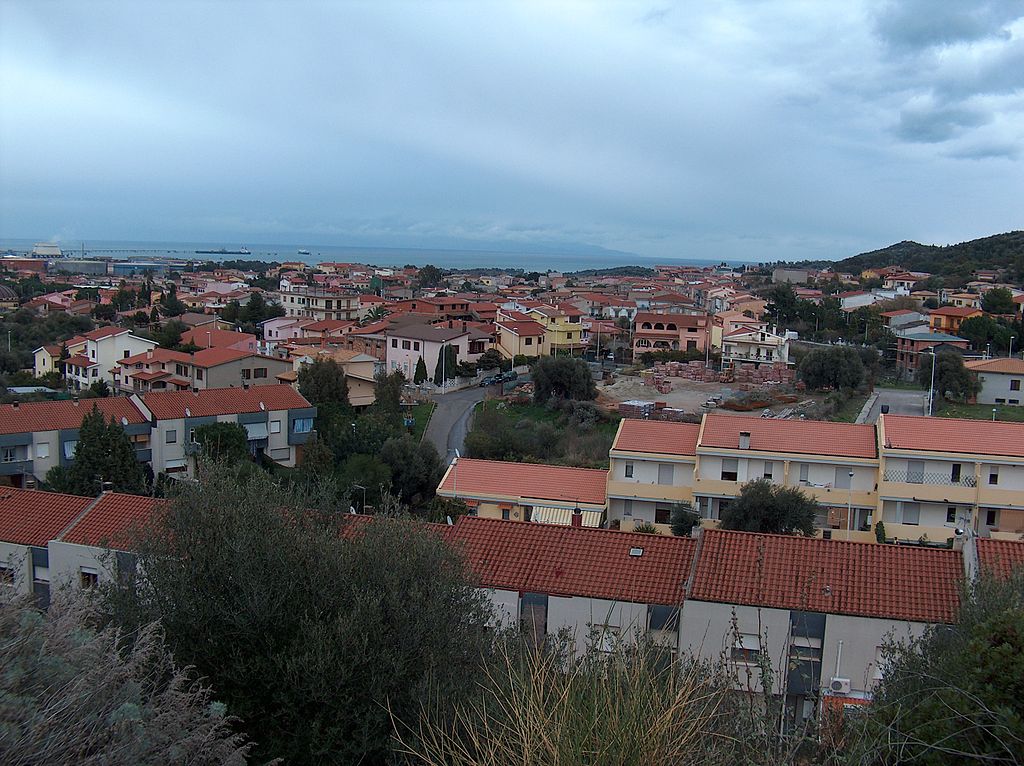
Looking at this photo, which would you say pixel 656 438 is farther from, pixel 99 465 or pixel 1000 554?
pixel 99 465

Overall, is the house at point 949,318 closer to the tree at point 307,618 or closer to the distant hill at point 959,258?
the distant hill at point 959,258

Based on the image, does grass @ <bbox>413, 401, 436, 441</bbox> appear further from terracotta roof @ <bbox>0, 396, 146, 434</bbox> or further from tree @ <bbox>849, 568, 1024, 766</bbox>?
tree @ <bbox>849, 568, 1024, 766</bbox>

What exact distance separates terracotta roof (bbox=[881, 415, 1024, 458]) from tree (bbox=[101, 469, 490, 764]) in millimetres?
14421

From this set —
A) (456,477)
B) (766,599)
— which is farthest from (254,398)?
(766,599)

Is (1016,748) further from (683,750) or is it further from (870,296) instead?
(870,296)

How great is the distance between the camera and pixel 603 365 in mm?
45219

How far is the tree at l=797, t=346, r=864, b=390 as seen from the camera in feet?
116

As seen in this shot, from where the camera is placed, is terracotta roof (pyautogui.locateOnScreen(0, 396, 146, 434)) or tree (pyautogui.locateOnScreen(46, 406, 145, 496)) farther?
terracotta roof (pyautogui.locateOnScreen(0, 396, 146, 434))

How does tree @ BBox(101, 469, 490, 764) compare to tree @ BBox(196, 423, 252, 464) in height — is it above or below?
above

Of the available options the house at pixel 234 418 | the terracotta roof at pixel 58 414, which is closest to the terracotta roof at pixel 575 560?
the house at pixel 234 418

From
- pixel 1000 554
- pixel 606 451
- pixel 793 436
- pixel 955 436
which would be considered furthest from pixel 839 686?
pixel 606 451

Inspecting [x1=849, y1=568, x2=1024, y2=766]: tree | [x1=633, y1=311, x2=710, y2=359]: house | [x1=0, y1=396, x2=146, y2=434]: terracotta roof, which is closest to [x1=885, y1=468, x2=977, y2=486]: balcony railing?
[x1=849, y1=568, x2=1024, y2=766]: tree

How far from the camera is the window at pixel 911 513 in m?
19.3

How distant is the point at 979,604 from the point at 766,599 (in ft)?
9.64
